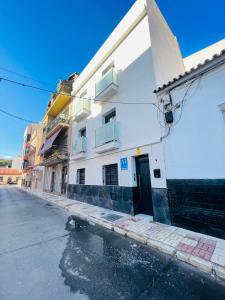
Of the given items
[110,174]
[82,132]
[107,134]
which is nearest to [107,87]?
[107,134]

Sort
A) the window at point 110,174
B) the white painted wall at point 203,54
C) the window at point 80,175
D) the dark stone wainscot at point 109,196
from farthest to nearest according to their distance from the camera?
the window at point 80,175
the white painted wall at point 203,54
the window at point 110,174
the dark stone wainscot at point 109,196

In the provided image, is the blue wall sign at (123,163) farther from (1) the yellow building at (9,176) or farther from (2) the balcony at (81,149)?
(1) the yellow building at (9,176)

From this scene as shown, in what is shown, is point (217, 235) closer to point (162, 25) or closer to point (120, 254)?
point (120, 254)

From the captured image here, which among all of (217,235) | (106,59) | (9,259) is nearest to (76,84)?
(106,59)

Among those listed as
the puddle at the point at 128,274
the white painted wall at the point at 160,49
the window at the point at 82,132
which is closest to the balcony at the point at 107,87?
the white painted wall at the point at 160,49

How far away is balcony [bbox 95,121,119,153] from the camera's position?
7.12 meters

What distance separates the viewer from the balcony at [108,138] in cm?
712

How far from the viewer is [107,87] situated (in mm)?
7809

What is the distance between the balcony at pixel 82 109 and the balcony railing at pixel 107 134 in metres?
2.59

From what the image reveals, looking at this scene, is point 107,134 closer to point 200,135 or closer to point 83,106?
point 83,106

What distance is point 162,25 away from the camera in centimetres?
812

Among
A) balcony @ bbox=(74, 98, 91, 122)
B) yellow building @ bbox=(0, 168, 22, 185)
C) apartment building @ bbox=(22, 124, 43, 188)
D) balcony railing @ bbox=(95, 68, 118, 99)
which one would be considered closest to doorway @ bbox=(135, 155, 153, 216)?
balcony railing @ bbox=(95, 68, 118, 99)

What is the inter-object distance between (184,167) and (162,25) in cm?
867

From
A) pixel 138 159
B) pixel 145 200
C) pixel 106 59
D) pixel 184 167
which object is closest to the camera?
pixel 184 167
